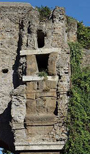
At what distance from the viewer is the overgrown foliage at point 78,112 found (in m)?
9.70

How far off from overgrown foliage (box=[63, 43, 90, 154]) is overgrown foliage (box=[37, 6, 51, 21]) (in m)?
1.58

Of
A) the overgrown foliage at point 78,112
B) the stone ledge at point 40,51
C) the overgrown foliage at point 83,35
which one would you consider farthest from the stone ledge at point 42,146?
the overgrown foliage at point 83,35

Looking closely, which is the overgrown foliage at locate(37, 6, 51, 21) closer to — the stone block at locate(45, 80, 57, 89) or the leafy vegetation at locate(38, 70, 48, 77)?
the leafy vegetation at locate(38, 70, 48, 77)

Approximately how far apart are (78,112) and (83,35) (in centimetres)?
320

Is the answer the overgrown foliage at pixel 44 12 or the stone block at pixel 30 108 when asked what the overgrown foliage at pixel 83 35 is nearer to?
the overgrown foliage at pixel 44 12

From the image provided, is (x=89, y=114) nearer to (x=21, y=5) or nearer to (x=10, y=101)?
(x=10, y=101)

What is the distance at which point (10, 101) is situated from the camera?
10.4 m

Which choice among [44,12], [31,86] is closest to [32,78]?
[31,86]

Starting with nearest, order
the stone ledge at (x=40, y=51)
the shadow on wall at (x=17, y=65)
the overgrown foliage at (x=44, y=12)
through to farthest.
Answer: the stone ledge at (x=40, y=51) < the shadow on wall at (x=17, y=65) < the overgrown foliage at (x=44, y=12)

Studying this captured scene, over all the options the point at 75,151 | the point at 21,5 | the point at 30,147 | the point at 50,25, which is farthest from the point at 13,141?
the point at 21,5

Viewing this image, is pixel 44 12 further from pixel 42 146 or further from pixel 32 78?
pixel 42 146

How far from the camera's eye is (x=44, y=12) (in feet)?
38.8

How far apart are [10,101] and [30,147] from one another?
5.02ft

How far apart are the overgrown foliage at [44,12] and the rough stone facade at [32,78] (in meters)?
0.29
